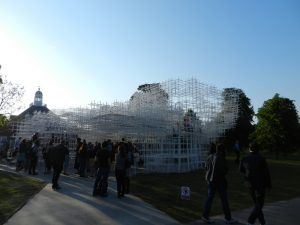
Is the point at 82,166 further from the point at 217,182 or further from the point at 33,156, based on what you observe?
the point at 217,182

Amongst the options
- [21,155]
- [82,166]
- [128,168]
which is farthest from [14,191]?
[21,155]

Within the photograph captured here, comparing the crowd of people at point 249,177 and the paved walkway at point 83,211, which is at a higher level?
the crowd of people at point 249,177

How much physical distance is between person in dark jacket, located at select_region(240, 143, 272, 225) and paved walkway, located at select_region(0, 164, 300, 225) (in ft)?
2.73

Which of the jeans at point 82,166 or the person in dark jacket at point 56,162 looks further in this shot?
the jeans at point 82,166

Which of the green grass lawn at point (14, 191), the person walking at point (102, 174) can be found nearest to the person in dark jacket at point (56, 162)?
the green grass lawn at point (14, 191)

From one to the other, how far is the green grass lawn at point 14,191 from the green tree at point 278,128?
45719 millimetres

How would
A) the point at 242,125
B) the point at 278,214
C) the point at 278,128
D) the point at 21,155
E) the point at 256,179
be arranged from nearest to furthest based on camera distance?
the point at 256,179
the point at 278,214
the point at 21,155
the point at 242,125
the point at 278,128

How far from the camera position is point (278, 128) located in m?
59.5

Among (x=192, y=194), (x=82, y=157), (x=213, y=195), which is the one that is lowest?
(x=192, y=194)

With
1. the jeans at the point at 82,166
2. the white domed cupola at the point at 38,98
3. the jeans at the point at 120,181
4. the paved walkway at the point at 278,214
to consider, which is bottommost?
the paved walkway at the point at 278,214

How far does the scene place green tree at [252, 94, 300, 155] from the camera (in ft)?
194

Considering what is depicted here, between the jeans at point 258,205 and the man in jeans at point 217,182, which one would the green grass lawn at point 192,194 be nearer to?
Answer: the man in jeans at point 217,182

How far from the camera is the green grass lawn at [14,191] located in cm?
1141

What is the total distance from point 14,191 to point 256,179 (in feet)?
29.7
